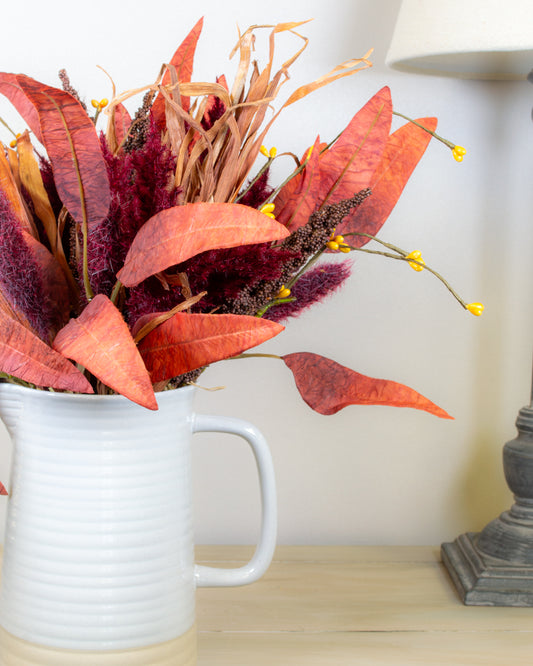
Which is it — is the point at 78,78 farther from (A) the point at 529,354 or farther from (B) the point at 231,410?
(A) the point at 529,354

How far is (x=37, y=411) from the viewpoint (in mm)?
465

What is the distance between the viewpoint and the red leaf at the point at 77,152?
1.32ft

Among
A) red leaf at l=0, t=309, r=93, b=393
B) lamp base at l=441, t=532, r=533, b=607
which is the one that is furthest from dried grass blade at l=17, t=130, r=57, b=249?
lamp base at l=441, t=532, r=533, b=607

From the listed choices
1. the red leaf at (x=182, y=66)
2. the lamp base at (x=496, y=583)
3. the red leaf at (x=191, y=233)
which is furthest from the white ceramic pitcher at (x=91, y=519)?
the lamp base at (x=496, y=583)

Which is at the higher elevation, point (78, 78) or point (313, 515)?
point (78, 78)

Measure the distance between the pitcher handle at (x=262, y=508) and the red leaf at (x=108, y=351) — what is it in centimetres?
15

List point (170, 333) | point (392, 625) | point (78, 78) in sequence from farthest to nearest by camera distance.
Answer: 1. point (78, 78)
2. point (392, 625)
3. point (170, 333)

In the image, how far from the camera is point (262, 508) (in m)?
0.53

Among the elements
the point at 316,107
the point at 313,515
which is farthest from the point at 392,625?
the point at 316,107

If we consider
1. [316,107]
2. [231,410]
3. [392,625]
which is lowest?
[392,625]

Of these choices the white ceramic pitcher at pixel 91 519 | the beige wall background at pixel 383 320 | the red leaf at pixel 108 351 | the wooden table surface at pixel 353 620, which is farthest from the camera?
the beige wall background at pixel 383 320

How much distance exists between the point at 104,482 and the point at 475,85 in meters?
0.60

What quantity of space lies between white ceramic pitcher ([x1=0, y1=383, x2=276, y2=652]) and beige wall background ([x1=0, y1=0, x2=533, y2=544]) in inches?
12.7

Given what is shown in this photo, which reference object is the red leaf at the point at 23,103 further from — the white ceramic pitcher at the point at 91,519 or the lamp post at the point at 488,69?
the lamp post at the point at 488,69
